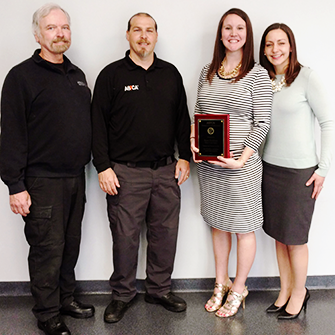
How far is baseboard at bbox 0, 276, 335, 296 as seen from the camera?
2.44 meters

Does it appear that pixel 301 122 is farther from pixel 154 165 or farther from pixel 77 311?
pixel 77 311

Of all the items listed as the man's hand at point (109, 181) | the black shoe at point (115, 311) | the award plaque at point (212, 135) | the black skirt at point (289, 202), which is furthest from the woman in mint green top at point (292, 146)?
the black shoe at point (115, 311)

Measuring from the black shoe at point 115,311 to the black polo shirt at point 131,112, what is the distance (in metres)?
0.82

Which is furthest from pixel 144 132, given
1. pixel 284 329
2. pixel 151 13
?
pixel 284 329

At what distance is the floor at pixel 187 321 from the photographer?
2041mm

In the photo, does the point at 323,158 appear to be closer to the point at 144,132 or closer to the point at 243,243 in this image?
the point at 243,243

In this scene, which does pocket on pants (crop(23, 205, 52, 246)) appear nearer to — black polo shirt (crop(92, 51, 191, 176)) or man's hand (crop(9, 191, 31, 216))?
man's hand (crop(9, 191, 31, 216))

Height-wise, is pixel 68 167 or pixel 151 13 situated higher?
pixel 151 13

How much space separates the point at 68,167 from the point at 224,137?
844 millimetres

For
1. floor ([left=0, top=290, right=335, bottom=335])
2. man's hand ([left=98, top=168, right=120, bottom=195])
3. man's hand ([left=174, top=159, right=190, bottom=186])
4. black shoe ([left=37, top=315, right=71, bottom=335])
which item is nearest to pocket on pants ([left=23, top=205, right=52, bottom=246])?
man's hand ([left=98, top=168, right=120, bottom=195])

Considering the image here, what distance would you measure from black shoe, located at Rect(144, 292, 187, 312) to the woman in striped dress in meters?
0.23

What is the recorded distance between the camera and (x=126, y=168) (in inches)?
82.8

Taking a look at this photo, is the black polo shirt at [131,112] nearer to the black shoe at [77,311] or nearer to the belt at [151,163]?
the belt at [151,163]

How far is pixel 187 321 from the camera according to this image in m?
2.13
